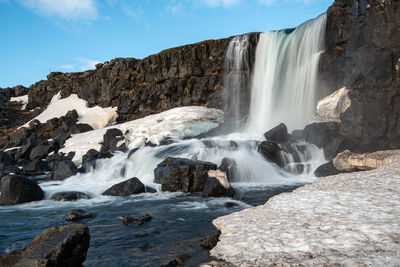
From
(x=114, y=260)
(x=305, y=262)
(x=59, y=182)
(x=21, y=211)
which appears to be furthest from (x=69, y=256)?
(x=59, y=182)

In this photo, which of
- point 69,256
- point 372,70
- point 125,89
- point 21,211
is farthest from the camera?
point 125,89

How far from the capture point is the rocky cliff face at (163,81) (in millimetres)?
37656

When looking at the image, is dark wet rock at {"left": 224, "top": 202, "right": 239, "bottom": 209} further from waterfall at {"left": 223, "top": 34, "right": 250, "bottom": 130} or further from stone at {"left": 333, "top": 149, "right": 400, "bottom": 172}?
waterfall at {"left": 223, "top": 34, "right": 250, "bottom": 130}

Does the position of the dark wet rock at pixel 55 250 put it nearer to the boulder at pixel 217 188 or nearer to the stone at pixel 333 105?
the boulder at pixel 217 188

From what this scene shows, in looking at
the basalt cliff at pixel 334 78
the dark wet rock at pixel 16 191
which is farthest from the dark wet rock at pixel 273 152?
the dark wet rock at pixel 16 191

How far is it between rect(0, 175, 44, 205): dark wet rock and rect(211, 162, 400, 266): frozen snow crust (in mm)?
11266

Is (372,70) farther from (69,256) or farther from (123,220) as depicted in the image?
(69,256)

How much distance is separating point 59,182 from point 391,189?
19.7 meters

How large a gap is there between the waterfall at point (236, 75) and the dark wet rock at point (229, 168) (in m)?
16.2

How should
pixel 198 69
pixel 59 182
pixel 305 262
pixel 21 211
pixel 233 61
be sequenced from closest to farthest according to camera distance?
1. pixel 305 262
2. pixel 21 211
3. pixel 59 182
4. pixel 233 61
5. pixel 198 69

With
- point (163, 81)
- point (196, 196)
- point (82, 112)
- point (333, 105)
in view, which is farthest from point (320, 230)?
point (82, 112)

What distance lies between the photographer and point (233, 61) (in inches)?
1422

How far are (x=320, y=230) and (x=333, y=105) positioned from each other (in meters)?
20.1

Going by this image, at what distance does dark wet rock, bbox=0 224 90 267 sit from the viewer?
5113mm
